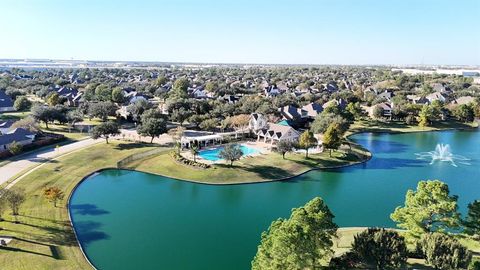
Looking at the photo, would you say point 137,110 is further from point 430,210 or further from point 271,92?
point 430,210

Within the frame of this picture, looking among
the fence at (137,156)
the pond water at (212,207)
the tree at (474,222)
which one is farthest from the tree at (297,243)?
the fence at (137,156)

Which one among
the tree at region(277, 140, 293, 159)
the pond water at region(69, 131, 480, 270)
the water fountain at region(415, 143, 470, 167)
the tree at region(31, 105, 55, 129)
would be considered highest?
Result: the tree at region(31, 105, 55, 129)

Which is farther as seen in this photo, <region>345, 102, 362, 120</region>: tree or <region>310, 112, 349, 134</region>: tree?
<region>345, 102, 362, 120</region>: tree

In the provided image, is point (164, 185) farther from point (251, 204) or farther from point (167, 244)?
point (167, 244)

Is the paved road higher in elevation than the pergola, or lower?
lower

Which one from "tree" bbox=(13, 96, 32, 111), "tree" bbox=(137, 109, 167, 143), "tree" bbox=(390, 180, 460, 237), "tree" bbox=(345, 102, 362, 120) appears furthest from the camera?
"tree" bbox=(13, 96, 32, 111)

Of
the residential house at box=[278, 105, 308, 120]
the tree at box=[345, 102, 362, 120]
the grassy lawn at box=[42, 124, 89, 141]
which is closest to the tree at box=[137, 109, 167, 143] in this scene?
the grassy lawn at box=[42, 124, 89, 141]

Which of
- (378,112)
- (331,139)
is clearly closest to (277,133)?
(331,139)

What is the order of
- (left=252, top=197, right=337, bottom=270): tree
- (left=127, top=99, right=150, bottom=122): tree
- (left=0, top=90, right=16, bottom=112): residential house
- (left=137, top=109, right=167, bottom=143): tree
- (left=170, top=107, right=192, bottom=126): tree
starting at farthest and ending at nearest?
(left=0, top=90, right=16, bottom=112): residential house
(left=127, top=99, right=150, bottom=122): tree
(left=170, top=107, right=192, bottom=126): tree
(left=137, top=109, right=167, bottom=143): tree
(left=252, top=197, right=337, bottom=270): tree

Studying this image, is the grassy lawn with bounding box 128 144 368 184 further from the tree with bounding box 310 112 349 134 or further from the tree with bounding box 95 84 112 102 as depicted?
the tree with bounding box 95 84 112 102
